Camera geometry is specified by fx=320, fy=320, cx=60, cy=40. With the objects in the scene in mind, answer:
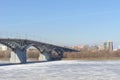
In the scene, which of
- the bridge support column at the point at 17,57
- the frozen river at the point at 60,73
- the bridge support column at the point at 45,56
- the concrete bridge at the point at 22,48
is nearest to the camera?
the frozen river at the point at 60,73

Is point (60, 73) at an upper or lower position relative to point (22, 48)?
lower

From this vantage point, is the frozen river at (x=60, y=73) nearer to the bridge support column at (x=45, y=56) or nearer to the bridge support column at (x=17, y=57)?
the bridge support column at (x=17, y=57)

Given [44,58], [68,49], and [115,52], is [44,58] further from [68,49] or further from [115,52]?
[115,52]

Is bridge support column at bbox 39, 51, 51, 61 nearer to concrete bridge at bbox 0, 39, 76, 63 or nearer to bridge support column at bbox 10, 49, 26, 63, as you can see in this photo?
concrete bridge at bbox 0, 39, 76, 63

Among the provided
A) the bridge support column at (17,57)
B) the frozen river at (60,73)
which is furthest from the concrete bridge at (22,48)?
the frozen river at (60,73)

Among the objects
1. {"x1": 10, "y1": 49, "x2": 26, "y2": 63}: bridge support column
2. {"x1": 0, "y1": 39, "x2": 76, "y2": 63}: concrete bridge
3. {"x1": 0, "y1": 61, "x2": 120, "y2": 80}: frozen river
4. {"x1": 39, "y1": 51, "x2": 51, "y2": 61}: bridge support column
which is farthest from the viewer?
{"x1": 39, "y1": 51, "x2": 51, "y2": 61}: bridge support column

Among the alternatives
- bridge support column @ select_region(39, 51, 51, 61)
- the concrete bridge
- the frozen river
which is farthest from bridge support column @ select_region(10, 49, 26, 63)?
the frozen river

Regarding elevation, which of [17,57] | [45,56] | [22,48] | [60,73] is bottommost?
[60,73]

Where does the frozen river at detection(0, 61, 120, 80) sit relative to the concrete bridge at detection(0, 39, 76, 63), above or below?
below

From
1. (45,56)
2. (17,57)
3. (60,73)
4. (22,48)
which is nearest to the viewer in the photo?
(60,73)

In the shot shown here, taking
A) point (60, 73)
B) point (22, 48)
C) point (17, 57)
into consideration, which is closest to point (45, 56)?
point (22, 48)

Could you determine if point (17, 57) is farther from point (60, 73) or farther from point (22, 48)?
point (60, 73)

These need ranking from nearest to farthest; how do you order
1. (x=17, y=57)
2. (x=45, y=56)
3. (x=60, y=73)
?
(x=60, y=73) < (x=17, y=57) < (x=45, y=56)

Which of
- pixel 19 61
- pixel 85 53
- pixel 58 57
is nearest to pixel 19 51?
pixel 19 61
